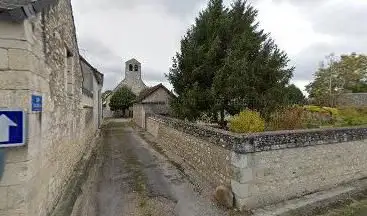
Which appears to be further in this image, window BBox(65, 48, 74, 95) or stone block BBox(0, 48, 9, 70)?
window BBox(65, 48, 74, 95)

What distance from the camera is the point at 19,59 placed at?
15.5 feet

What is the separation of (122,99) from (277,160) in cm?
4342

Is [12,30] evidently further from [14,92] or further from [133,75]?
[133,75]

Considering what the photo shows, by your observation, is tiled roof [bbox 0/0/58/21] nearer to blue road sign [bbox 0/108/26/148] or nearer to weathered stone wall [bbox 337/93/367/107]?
blue road sign [bbox 0/108/26/148]

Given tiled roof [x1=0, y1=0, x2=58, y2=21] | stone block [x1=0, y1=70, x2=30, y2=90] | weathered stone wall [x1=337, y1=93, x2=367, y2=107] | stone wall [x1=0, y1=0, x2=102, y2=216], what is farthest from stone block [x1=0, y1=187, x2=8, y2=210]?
weathered stone wall [x1=337, y1=93, x2=367, y2=107]

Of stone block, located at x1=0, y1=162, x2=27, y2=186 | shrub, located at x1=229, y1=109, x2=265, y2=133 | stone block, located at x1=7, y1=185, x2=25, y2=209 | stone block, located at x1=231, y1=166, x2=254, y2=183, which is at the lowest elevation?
stone block, located at x1=231, y1=166, x2=254, y2=183

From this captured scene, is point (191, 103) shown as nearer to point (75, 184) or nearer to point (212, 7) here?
point (212, 7)

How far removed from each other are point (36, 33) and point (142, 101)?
24.2 m

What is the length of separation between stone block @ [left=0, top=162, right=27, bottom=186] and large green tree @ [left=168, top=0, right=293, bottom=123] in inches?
400

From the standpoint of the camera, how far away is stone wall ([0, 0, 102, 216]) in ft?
15.3

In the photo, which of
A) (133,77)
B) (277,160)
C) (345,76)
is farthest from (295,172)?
(133,77)

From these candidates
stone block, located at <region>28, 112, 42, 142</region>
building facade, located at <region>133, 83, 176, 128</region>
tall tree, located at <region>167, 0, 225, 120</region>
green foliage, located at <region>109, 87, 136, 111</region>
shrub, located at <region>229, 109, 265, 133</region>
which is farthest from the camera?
green foliage, located at <region>109, 87, 136, 111</region>

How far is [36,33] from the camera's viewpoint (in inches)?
214

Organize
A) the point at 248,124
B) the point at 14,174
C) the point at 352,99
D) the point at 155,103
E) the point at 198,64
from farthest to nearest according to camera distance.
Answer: the point at 352,99 → the point at 155,103 → the point at 198,64 → the point at 248,124 → the point at 14,174
